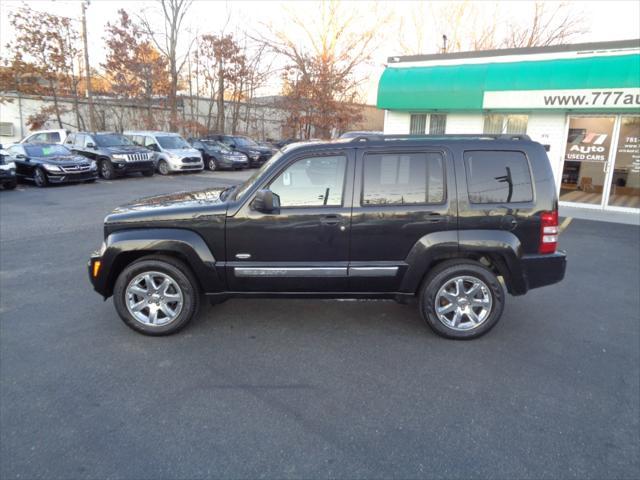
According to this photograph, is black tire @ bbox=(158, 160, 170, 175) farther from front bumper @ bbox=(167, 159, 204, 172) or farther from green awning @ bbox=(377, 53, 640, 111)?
green awning @ bbox=(377, 53, 640, 111)

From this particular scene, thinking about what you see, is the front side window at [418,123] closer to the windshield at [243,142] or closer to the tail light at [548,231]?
the tail light at [548,231]

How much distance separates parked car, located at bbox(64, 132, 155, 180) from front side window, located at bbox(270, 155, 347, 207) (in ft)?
48.8

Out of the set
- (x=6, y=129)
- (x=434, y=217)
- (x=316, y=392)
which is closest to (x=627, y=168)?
(x=434, y=217)

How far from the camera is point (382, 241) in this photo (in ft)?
13.3

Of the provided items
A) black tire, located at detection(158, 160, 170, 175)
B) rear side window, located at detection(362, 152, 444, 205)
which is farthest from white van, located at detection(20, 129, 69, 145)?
rear side window, located at detection(362, 152, 444, 205)

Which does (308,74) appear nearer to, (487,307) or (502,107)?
(502,107)

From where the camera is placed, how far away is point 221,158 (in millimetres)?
21812

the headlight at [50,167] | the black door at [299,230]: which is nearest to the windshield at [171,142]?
the headlight at [50,167]

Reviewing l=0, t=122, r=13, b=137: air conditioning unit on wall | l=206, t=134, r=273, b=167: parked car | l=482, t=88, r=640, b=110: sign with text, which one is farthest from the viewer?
l=0, t=122, r=13, b=137: air conditioning unit on wall

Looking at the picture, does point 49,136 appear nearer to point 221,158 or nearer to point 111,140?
point 111,140

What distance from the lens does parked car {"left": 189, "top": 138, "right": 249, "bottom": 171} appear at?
→ 71.6ft

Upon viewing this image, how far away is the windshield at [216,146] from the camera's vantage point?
2235cm

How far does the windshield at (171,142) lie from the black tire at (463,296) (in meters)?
17.8

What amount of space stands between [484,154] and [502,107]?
979cm
